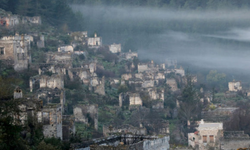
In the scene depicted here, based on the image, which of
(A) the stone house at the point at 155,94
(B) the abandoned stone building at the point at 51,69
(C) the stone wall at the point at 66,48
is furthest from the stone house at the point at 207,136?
(C) the stone wall at the point at 66,48

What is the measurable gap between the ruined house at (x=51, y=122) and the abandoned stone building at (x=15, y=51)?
2196 cm

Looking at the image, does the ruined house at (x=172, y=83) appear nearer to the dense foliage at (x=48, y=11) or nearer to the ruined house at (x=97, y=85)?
the ruined house at (x=97, y=85)

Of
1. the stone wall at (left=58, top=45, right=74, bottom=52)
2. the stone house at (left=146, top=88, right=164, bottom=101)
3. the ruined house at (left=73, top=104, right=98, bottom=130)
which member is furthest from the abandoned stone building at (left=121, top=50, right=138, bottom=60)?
the ruined house at (left=73, top=104, right=98, bottom=130)

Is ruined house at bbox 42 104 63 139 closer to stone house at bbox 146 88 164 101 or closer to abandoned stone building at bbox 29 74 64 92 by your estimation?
abandoned stone building at bbox 29 74 64 92

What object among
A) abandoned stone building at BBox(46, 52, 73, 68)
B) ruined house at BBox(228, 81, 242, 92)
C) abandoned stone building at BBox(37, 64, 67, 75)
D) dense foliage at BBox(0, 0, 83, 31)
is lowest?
ruined house at BBox(228, 81, 242, 92)

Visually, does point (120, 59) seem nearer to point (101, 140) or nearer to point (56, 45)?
point (56, 45)

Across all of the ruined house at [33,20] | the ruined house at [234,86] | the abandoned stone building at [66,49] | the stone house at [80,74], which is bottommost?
the ruined house at [234,86]

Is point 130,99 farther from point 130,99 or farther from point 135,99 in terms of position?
point 135,99

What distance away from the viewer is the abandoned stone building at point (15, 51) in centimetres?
6166

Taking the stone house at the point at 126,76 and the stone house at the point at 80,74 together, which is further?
the stone house at the point at 126,76

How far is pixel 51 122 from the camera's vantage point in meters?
39.5

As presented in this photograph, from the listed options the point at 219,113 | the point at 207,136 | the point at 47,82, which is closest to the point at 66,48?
the point at 219,113

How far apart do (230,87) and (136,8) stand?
56389 millimetres

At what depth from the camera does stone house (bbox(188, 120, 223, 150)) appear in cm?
5462
